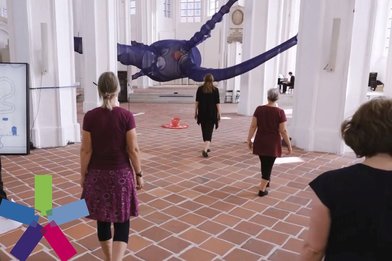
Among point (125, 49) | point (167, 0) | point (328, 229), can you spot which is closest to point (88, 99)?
point (125, 49)

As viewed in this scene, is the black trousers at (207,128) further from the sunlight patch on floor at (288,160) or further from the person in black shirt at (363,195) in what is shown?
the person in black shirt at (363,195)

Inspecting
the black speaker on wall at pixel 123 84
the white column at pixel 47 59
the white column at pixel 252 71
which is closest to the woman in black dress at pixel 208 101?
the white column at pixel 47 59

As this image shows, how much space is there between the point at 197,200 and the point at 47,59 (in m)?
4.43

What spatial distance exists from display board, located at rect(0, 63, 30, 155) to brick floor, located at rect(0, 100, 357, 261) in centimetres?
94

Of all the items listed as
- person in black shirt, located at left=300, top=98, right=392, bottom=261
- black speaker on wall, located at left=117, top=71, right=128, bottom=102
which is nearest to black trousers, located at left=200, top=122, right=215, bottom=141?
person in black shirt, located at left=300, top=98, right=392, bottom=261

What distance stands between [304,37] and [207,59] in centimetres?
1870

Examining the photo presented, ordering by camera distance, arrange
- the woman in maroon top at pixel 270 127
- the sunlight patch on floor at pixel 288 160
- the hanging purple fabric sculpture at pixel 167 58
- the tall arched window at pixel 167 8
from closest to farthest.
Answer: the woman in maroon top at pixel 270 127, the sunlight patch on floor at pixel 288 160, the hanging purple fabric sculpture at pixel 167 58, the tall arched window at pixel 167 8

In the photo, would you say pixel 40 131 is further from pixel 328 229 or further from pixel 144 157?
pixel 328 229

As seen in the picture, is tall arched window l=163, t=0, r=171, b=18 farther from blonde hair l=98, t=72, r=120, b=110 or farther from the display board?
blonde hair l=98, t=72, r=120, b=110

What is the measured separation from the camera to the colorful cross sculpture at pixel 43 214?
1.88 metres

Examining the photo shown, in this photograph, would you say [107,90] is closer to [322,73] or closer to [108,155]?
[108,155]

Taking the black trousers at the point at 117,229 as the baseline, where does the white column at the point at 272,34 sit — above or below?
above

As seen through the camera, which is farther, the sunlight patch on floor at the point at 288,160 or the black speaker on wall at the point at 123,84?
the black speaker on wall at the point at 123,84

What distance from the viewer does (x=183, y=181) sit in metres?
5.19
